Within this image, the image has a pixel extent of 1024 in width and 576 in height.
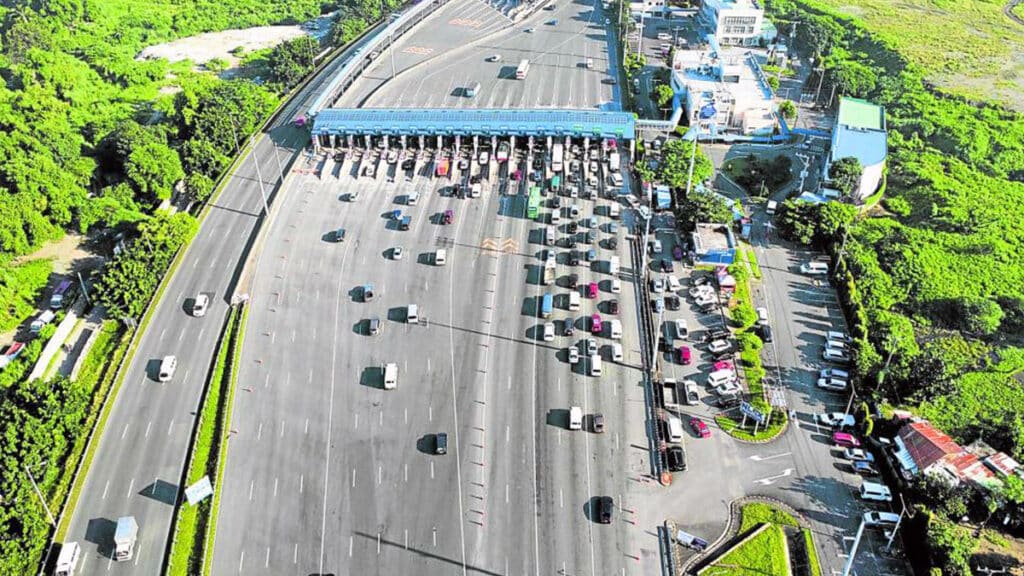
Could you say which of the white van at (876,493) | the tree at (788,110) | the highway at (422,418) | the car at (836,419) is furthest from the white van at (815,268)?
the tree at (788,110)

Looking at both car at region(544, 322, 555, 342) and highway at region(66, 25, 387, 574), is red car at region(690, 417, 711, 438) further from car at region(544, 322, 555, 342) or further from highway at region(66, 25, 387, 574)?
highway at region(66, 25, 387, 574)

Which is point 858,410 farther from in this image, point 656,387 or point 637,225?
point 637,225

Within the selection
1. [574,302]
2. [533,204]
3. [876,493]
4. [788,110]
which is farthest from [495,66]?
[876,493]

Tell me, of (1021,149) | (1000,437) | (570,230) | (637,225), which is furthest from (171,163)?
(1021,149)

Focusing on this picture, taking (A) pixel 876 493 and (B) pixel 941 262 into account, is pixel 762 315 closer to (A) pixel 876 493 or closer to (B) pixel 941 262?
(A) pixel 876 493

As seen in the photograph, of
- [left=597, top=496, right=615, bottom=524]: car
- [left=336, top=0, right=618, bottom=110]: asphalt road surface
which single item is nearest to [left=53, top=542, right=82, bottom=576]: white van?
[left=597, top=496, right=615, bottom=524]: car

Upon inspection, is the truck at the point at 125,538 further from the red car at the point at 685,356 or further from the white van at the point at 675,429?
the red car at the point at 685,356
